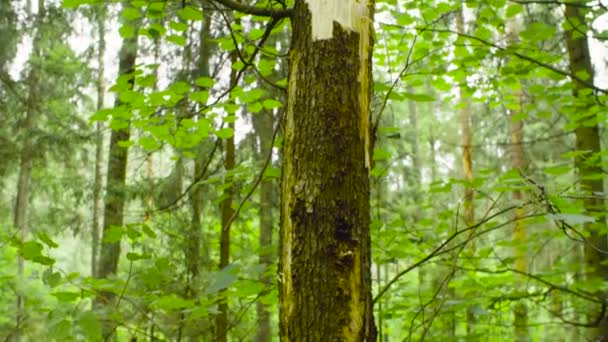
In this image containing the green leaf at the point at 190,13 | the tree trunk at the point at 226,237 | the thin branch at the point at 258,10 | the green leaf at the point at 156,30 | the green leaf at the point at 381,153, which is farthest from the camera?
the tree trunk at the point at 226,237

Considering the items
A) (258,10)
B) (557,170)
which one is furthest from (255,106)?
(557,170)

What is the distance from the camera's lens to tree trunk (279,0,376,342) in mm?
1511

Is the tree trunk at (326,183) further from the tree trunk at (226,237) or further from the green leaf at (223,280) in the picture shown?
the tree trunk at (226,237)

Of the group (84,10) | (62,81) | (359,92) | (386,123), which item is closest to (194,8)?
(359,92)

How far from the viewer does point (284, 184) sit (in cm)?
168

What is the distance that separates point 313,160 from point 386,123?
21.2 feet

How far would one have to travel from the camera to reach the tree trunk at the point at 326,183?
1511 millimetres

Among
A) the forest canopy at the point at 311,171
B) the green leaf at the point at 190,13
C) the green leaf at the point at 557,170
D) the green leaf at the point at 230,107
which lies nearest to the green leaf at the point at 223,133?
the forest canopy at the point at 311,171

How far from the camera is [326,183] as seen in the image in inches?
61.7

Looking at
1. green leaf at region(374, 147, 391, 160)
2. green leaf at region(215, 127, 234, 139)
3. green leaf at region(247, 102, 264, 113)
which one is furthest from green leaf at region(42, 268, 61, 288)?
green leaf at region(374, 147, 391, 160)

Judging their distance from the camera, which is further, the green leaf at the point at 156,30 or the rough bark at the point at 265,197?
the rough bark at the point at 265,197

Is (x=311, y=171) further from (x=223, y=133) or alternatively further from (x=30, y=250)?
(x=223, y=133)

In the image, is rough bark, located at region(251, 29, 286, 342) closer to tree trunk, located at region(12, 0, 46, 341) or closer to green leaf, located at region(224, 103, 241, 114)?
green leaf, located at region(224, 103, 241, 114)

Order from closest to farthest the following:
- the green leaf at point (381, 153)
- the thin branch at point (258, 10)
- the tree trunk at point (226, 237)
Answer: the thin branch at point (258, 10) < the green leaf at point (381, 153) < the tree trunk at point (226, 237)
